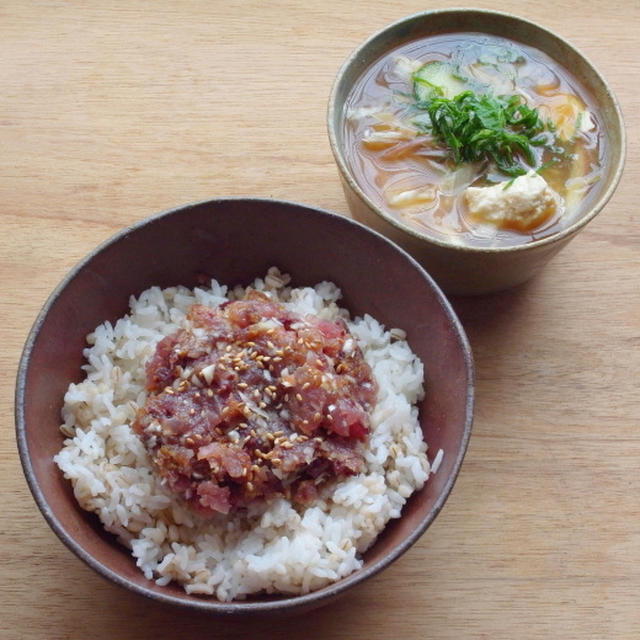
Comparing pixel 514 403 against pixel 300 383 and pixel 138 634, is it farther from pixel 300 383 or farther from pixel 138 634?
pixel 138 634

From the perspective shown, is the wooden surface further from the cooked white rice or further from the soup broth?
the soup broth

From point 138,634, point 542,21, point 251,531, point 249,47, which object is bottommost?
point 138,634

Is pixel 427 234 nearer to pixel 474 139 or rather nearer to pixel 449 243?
pixel 449 243

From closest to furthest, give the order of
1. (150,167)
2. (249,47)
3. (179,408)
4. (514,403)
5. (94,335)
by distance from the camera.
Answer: (179,408) < (94,335) < (514,403) < (150,167) < (249,47)

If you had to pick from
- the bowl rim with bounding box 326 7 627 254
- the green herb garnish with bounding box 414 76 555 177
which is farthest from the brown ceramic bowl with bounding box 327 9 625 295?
the green herb garnish with bounding box 414 76 555 177

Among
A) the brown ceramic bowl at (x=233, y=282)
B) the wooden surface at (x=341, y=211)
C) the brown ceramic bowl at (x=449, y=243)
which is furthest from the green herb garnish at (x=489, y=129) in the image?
the brown ceramic bowl at (x=233, y=282)

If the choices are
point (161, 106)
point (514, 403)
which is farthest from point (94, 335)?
point (514, 403)

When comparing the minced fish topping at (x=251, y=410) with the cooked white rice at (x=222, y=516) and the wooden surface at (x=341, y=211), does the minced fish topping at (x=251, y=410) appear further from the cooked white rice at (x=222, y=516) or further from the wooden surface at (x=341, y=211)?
the wooden surface at (x=341, y=211)
